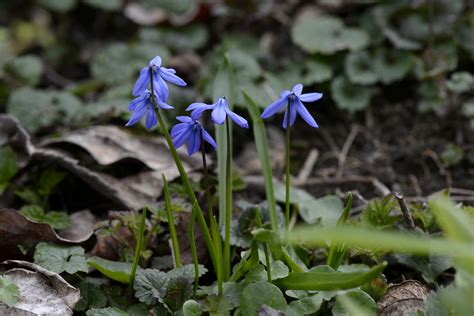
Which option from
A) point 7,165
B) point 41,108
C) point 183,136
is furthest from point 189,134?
point 41,108

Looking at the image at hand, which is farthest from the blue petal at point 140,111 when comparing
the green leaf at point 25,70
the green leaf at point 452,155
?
the green leaf at point 25,70

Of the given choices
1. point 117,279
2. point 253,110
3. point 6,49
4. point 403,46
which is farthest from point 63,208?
point 403,46

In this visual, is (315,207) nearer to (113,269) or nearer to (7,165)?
(113,269)

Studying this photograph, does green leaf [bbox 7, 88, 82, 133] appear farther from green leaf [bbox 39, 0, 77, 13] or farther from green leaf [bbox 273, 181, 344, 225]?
green leaf [bbox 273, 181, 344, 225]

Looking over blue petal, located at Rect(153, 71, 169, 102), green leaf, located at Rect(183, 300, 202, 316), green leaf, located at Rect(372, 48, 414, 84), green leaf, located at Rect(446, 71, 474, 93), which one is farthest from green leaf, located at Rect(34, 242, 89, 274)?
green leaf, located at Rect(372, 48, 414, 84)

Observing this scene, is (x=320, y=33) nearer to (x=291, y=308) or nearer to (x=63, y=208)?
(x=63, y=208)

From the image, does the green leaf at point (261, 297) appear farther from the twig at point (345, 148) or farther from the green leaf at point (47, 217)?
the twig at point (345, 148)

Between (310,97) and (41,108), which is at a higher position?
(310,97)
